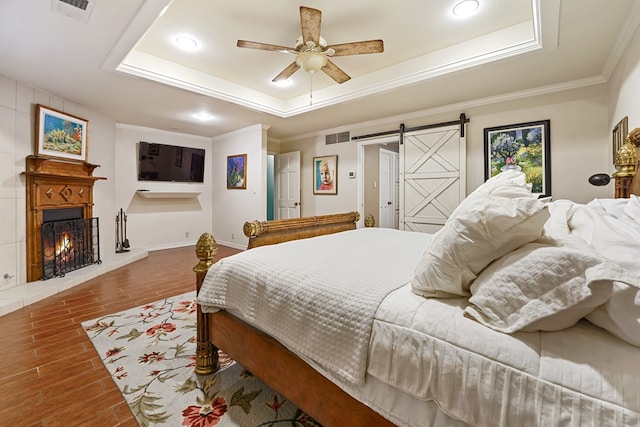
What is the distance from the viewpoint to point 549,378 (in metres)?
0.68

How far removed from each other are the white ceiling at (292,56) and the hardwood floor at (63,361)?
95.0 inches

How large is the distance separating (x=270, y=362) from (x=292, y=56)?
313 cm

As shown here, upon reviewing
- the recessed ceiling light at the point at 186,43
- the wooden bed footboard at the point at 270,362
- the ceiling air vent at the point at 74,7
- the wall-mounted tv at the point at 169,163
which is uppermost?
the recessed ceiling light at the point at 186,43

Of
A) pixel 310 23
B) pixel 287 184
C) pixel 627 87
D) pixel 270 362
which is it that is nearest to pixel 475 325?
pixel 270 362

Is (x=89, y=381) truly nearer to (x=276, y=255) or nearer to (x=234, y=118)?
(x=276, y=255)

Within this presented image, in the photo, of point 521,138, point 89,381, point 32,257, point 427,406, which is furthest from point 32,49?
point 521,138

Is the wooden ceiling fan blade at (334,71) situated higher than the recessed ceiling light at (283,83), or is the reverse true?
the recessed ceiling light at (283,83)

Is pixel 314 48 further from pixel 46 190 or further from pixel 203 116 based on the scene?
pixel 46 190

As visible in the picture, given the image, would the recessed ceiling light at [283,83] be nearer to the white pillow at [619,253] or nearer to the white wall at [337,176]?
the white wall at [337,176]

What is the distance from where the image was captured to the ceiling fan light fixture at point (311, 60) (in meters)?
2.56

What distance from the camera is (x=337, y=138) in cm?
551

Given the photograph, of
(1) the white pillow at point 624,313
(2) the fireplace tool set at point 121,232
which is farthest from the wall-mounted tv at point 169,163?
(1) the white pillow at point 624,313

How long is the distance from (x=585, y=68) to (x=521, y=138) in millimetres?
881

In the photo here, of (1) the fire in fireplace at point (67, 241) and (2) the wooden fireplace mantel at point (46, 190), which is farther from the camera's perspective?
(1) the fire in fireplace at point (67, 241)
